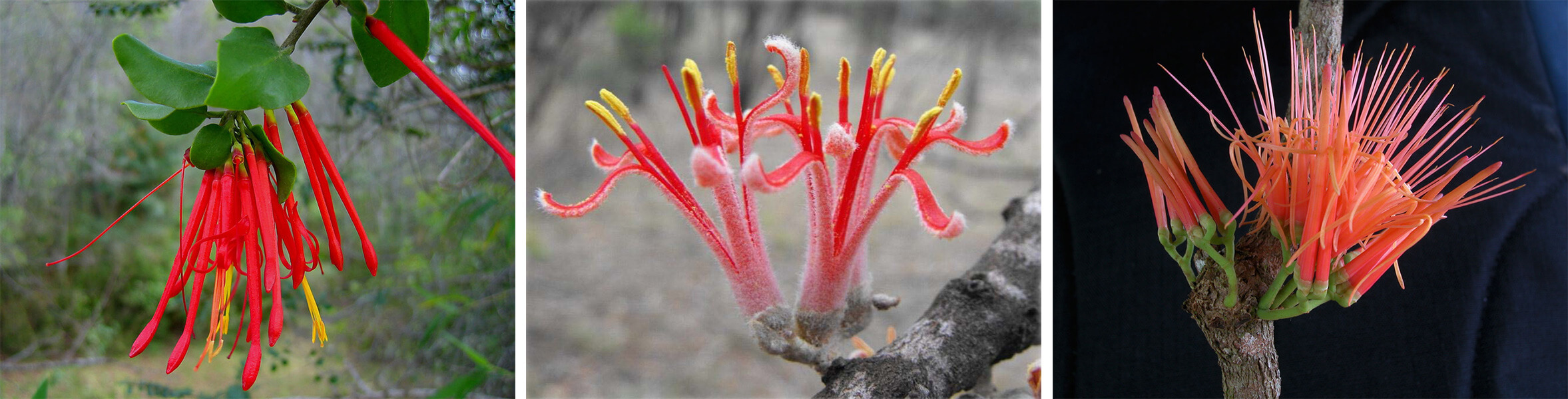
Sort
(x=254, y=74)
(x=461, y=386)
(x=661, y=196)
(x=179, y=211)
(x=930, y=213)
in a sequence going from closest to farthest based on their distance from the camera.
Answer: (x=254, y=74) → (x=930, y=213) → (x=661, y=196) → (x=461, y=386) → (x=179, y=211)

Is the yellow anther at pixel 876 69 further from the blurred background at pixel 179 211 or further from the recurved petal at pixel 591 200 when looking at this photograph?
the blurred background at pixel 179 211

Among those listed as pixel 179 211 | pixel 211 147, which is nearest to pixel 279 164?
pixel 211 147

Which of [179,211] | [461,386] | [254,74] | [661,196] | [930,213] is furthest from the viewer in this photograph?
[179,211]

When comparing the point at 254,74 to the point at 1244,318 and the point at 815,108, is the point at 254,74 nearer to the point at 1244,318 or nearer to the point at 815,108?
the point at 815,108

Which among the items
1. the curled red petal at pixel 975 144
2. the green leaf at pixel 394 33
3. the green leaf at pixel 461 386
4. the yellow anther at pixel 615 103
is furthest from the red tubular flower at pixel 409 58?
the green leaf at pixel 461 386

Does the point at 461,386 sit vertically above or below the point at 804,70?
below

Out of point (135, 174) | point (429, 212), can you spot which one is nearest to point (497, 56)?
point (429, 212)

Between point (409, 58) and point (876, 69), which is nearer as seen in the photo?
point (409, 58)

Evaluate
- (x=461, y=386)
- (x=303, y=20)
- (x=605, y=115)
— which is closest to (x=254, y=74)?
(x=303, y=20)
